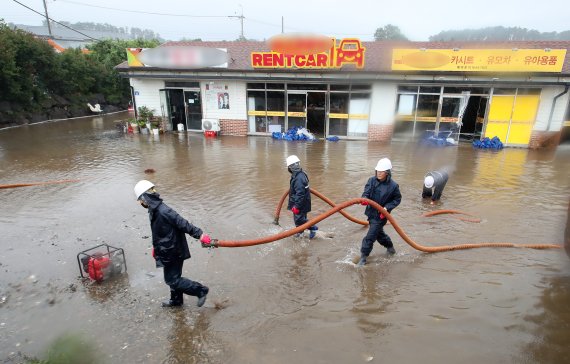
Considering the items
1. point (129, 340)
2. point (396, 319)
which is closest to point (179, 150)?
point (129, 340)

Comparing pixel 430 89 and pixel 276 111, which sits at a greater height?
pixel 430 89

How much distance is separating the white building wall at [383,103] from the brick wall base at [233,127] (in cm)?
604

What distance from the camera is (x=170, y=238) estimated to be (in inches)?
165

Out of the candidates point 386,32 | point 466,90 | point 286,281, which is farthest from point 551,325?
point 386,32

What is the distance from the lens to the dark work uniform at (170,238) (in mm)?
4148

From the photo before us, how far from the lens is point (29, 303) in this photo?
4.68 metres

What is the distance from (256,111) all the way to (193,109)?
3.23 m

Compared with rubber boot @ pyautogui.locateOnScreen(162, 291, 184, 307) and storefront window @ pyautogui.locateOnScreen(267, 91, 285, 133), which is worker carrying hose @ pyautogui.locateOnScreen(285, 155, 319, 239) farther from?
storefront window @ pyautogui.locateOnScreen(267, 91, 285, 133)

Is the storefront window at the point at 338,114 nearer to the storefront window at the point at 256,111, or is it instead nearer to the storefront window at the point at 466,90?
the storefront window at the point at 256,111

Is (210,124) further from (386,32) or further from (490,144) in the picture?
(386,32)

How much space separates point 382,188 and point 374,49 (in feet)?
46.1

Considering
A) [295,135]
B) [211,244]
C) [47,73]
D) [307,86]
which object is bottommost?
[295,135]

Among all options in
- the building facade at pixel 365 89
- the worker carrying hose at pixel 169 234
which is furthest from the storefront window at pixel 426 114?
the worker carrying hose at pixel 169 234

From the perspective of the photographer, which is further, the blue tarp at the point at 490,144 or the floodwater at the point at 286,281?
the blue tarp at the point at 490,144
